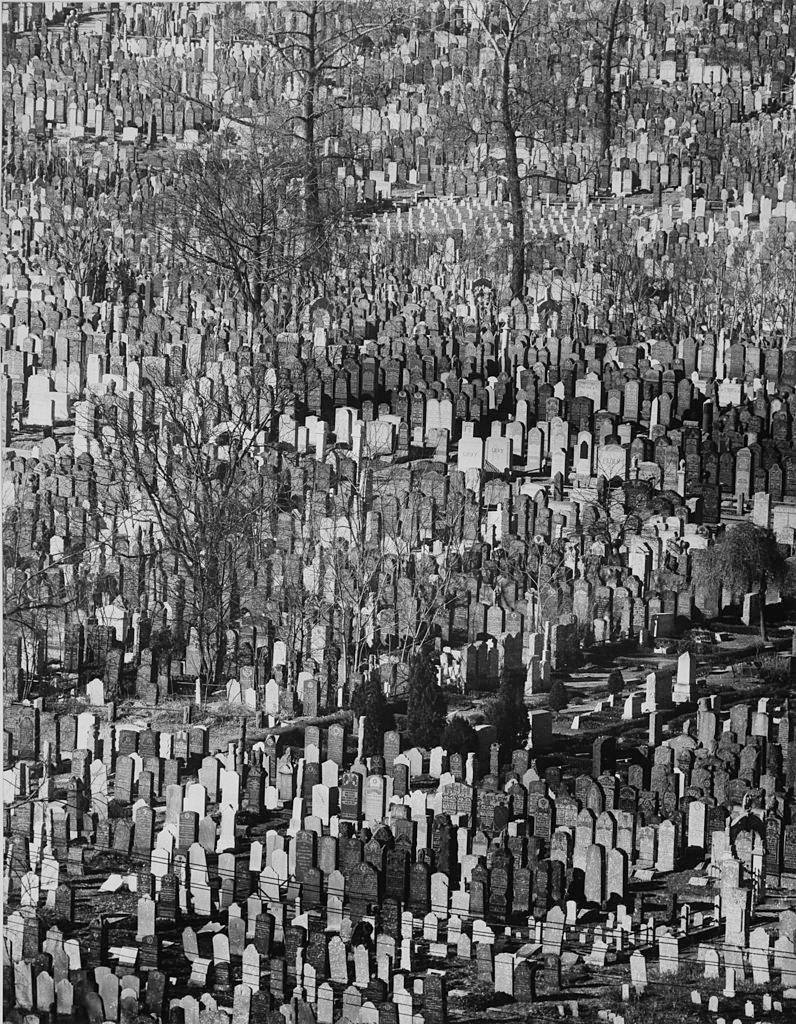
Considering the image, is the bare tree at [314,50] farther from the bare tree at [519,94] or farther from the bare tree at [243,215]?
the bare tree at [519,94]

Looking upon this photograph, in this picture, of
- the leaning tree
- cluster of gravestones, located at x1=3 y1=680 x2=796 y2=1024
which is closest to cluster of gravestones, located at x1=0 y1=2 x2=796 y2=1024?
cluster of gravestones, located at x1=3 y1=680 x2=796 y2=1024

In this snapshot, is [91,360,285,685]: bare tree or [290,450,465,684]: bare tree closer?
[290,450,465,684]: bare tree

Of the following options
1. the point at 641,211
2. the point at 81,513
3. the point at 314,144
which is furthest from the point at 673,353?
the point at 81,513

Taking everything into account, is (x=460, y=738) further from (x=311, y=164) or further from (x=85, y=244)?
(x=85, y=244)

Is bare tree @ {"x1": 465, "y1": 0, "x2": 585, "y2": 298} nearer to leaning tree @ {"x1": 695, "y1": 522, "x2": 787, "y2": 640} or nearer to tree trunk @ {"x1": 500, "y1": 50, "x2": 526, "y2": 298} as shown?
tree trunk @ {"x1": 500, "y1": 50, "x2": 526, "y2": 298}

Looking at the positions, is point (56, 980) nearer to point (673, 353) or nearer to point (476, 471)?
point (476, 471)

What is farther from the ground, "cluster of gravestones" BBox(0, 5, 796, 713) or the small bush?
"cluster of gravestones" BBox(0, 5, 796, 713)

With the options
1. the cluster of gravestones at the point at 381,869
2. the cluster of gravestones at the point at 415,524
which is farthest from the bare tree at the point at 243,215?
the cluster of gravestones at the point at 381,869
